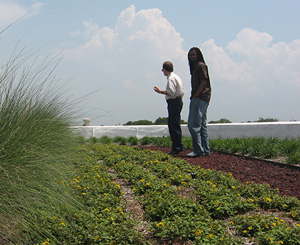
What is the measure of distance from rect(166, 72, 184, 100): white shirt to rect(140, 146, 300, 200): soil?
49.6 inches

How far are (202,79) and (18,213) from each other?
458 centimetres

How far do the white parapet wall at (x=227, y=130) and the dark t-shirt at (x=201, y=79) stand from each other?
247cm

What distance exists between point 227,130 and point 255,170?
418 cm

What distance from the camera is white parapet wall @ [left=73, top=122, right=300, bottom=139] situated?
29.9 feet

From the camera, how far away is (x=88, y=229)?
2992 mm

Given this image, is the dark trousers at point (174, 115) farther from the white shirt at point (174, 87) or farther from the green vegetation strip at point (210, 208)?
the green vegetation strip at point (210, 208)

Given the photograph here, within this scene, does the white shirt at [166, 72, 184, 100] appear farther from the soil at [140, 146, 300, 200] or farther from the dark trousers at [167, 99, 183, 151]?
the soil at [140, 146, 300, 200]

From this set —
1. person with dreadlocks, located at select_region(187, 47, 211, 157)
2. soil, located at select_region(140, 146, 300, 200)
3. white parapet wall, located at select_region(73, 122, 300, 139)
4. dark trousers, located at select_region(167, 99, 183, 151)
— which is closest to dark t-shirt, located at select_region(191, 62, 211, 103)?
person with dreadlocks, located at select_region(187, 47, 211, 157)

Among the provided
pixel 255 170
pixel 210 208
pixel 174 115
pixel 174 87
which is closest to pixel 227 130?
pixel 174 115

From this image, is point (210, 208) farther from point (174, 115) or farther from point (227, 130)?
point (227, 130)

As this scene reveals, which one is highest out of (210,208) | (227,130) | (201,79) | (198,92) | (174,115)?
(201,79)

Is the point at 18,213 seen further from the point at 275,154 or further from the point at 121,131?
the point at 121,131

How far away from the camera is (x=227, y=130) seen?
10.0 meters

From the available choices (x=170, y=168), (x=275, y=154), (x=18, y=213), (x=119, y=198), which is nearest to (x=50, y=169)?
(x=18, y=213)
